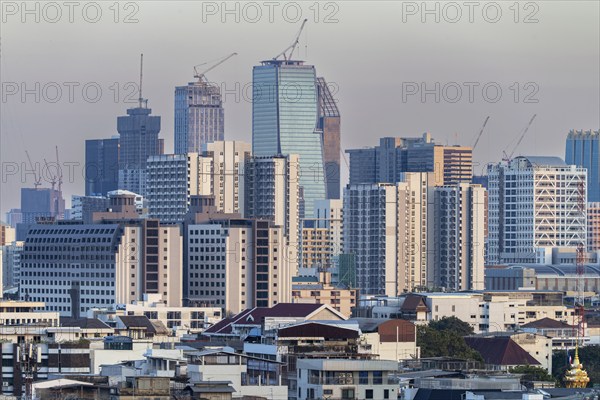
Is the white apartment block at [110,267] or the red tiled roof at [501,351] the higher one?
the white apartment block at [110,267]

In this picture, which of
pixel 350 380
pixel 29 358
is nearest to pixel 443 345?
pixel 29 358

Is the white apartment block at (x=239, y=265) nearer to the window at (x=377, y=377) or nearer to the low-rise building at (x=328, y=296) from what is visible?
the low-rise building at (x=328, y=296)

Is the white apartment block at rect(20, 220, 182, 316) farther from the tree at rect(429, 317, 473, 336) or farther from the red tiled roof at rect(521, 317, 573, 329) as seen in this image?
the tree at rect(429, 317, 473, 336)

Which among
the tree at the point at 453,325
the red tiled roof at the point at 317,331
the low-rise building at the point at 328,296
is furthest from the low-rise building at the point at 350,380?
the low-rise building at the point at 328,296

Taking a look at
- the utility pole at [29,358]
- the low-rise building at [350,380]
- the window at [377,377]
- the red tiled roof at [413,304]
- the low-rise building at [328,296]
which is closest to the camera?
the low-rise building at [350,380]

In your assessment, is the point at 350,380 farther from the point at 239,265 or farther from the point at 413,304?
the point at 239,265

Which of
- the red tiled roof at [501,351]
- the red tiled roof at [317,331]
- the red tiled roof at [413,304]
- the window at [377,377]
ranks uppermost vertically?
the red tiled roof at [317,331]

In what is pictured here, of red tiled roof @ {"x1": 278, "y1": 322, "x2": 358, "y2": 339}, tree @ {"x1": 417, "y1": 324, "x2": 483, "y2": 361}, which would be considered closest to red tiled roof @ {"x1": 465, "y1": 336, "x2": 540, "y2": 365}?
tree @ {"x1": 417, "y1": 324, "x2": 483, "y2": 361}

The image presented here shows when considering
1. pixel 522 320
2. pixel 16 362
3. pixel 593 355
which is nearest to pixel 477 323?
pixel 522 320
